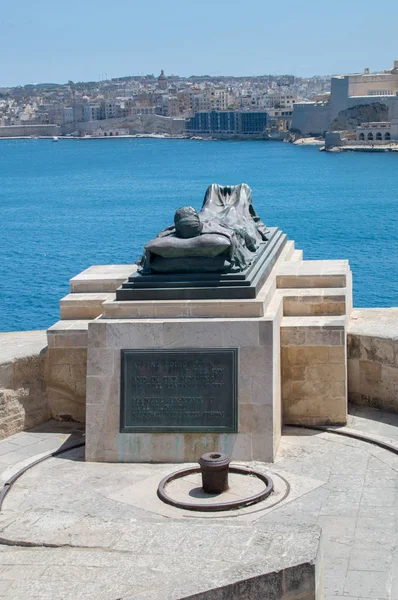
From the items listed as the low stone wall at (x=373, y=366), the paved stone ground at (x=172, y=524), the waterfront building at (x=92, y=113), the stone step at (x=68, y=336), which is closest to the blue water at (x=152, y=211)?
the stone step at (x=68, y=336)

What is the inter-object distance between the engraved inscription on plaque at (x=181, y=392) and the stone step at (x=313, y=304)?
1.21 m

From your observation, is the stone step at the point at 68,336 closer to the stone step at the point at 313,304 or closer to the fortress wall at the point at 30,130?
the stone step at the point at 313,304

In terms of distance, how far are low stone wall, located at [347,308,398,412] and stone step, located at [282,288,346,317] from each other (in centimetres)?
36

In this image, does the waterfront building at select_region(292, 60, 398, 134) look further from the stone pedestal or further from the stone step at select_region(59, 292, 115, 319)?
the stone pedestal

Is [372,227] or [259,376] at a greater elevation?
[259,376]

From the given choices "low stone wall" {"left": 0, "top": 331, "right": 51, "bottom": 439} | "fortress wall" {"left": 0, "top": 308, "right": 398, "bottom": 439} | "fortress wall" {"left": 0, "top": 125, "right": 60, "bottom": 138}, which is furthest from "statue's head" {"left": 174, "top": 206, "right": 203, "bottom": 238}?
"fortress wall" {"left": 0, "top": 125, "right": 60, "bottom": 138}

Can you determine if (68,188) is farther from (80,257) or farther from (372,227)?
(80,257)

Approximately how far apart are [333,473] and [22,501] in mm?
2271

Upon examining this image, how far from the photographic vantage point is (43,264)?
33969mm

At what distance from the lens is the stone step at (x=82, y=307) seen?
9.55 metres

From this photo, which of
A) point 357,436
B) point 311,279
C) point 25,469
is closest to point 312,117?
point 311,279

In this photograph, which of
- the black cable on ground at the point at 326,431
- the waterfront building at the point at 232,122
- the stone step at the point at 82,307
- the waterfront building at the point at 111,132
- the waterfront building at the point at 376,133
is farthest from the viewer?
the waterfront building at the point at 111,132

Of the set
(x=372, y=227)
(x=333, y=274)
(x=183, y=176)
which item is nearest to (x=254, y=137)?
(x=183, y=176)

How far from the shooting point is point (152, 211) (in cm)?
4853
